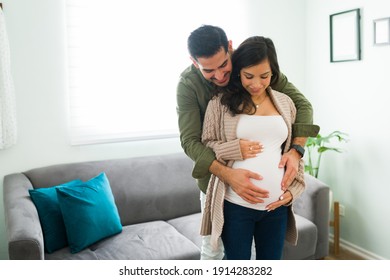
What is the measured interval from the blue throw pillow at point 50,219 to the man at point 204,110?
0.96m

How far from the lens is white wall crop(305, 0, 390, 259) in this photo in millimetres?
2512

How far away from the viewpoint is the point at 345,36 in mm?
2699

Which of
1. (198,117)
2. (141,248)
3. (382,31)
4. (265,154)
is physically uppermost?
(382,31)

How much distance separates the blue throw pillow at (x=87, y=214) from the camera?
203 centimetres

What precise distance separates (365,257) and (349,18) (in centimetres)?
152

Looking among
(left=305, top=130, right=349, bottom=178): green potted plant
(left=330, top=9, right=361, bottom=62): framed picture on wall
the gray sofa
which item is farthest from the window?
(left=305, top=130, right=349, bottom=178): green potted plant

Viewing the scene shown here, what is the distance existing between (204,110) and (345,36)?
1715mm

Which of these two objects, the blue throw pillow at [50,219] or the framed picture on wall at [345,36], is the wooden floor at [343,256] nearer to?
the framed picture on wall at [345,36]

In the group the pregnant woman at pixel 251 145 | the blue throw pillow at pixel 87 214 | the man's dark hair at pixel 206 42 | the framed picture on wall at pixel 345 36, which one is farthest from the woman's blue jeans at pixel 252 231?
the framed picture on wall at pixel 345 36

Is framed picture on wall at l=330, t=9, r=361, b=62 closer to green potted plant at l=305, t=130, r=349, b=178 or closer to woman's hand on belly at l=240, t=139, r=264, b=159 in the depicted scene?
green potted plant at l=305, t=130, r=349, b=178

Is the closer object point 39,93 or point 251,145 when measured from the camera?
point 251,145

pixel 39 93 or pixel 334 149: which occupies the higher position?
pixel 39 93

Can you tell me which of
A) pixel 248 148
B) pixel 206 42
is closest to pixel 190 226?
pixel 248 148

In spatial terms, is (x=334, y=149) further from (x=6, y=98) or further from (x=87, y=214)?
(x=6, y=98)
